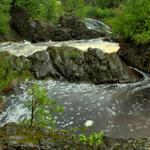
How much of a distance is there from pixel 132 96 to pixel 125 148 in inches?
954

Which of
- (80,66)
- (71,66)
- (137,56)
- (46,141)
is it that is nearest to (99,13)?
(137,56)

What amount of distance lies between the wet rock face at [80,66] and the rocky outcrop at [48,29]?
24.5 m

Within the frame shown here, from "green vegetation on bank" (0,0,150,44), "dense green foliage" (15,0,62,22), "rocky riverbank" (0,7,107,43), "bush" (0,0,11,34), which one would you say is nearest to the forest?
"green vegetation on bank" (0,0,150,44)

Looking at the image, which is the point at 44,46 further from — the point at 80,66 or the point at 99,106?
the point at 99,106

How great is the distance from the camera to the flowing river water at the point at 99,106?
3041 centimetres

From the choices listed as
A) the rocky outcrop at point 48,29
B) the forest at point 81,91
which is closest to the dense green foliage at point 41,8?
the rocky outcrop at point 48,29

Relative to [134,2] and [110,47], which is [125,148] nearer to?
[134,2]

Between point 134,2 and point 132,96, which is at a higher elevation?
point 134,2

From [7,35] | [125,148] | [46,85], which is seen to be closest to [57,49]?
[46,85]

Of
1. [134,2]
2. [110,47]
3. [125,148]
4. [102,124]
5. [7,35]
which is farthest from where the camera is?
[7,35]

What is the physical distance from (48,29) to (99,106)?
37.3 m

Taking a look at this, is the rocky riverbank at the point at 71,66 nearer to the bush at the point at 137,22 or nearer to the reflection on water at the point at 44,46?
the bush at the point at 137,22

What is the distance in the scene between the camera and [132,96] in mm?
37094

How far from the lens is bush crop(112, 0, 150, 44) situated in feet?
150
